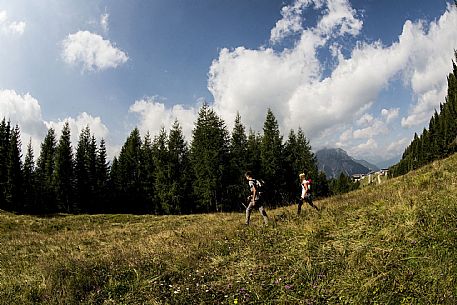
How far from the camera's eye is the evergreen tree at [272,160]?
154 feet

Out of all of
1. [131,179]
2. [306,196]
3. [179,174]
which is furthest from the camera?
[131,179]

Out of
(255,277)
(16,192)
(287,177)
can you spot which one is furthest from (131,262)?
(16,192)

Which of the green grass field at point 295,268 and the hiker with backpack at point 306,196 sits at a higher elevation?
the hiker with backpack at point 306,196

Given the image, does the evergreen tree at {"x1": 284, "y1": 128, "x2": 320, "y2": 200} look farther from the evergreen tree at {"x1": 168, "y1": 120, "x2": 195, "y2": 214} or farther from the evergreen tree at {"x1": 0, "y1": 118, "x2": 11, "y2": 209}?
the evergreen tree at {"x1": 0, "y1": 118, "x2": 11, "y2": 209}

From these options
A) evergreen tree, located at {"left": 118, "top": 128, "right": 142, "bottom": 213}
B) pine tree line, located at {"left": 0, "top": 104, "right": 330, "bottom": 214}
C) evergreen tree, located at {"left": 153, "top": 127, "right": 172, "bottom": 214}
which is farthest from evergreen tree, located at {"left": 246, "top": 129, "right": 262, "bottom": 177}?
evergreen tree, located at {"left": 118, "top": 128, "right": 142, "bottom": 213}

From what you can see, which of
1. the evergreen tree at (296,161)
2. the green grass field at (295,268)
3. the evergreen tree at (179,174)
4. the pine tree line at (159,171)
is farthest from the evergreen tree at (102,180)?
the green grass field at (295,268)

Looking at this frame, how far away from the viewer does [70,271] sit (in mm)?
7605

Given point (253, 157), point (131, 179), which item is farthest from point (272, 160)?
point (131, 179)

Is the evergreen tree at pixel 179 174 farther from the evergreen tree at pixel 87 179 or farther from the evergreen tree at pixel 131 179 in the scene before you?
the evergreen tree at pixel 87 179

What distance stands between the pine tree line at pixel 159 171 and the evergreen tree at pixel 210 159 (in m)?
0.14

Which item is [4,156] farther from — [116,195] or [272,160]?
[272,160]

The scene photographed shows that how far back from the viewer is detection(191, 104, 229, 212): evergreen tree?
40938mm

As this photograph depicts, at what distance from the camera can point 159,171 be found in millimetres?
45625

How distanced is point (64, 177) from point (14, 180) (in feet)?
23.3
